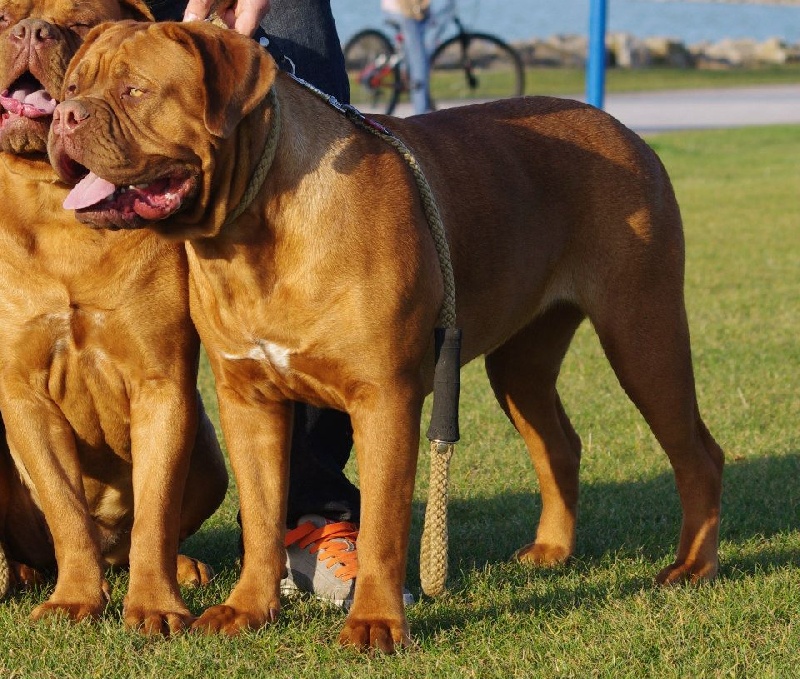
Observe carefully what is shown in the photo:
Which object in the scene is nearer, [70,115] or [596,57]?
[70,115]

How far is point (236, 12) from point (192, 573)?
162 cm

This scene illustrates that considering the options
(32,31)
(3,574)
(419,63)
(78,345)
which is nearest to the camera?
(32,31)

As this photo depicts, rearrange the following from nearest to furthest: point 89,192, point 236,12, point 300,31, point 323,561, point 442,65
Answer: point 89,192, point 236,12, point 323,561, point 300,31, point 442,65

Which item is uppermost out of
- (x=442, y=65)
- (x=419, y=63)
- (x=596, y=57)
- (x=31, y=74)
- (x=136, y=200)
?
(x=31, y=74)

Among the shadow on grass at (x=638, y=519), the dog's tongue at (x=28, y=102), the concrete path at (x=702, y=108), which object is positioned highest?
the dog's tongue at (x=28, y=102)

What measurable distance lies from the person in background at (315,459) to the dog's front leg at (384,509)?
0.50 metres

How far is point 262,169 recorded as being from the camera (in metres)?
3.03

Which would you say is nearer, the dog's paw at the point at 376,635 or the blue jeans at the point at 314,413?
the dog's paw at the point at 376,635

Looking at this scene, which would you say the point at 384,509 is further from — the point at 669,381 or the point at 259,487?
the point at 669,381

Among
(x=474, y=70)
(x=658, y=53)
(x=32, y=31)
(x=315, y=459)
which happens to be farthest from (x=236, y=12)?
(x=658, y=53)

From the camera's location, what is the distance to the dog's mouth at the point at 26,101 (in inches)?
128

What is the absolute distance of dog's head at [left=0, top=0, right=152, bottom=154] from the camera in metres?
3.23

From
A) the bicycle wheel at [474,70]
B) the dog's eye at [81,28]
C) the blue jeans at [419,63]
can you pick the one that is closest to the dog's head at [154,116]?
the dog's eye at [81,28]

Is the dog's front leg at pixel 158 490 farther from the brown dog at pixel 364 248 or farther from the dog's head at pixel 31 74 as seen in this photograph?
the dog's head at pixel 31 74
